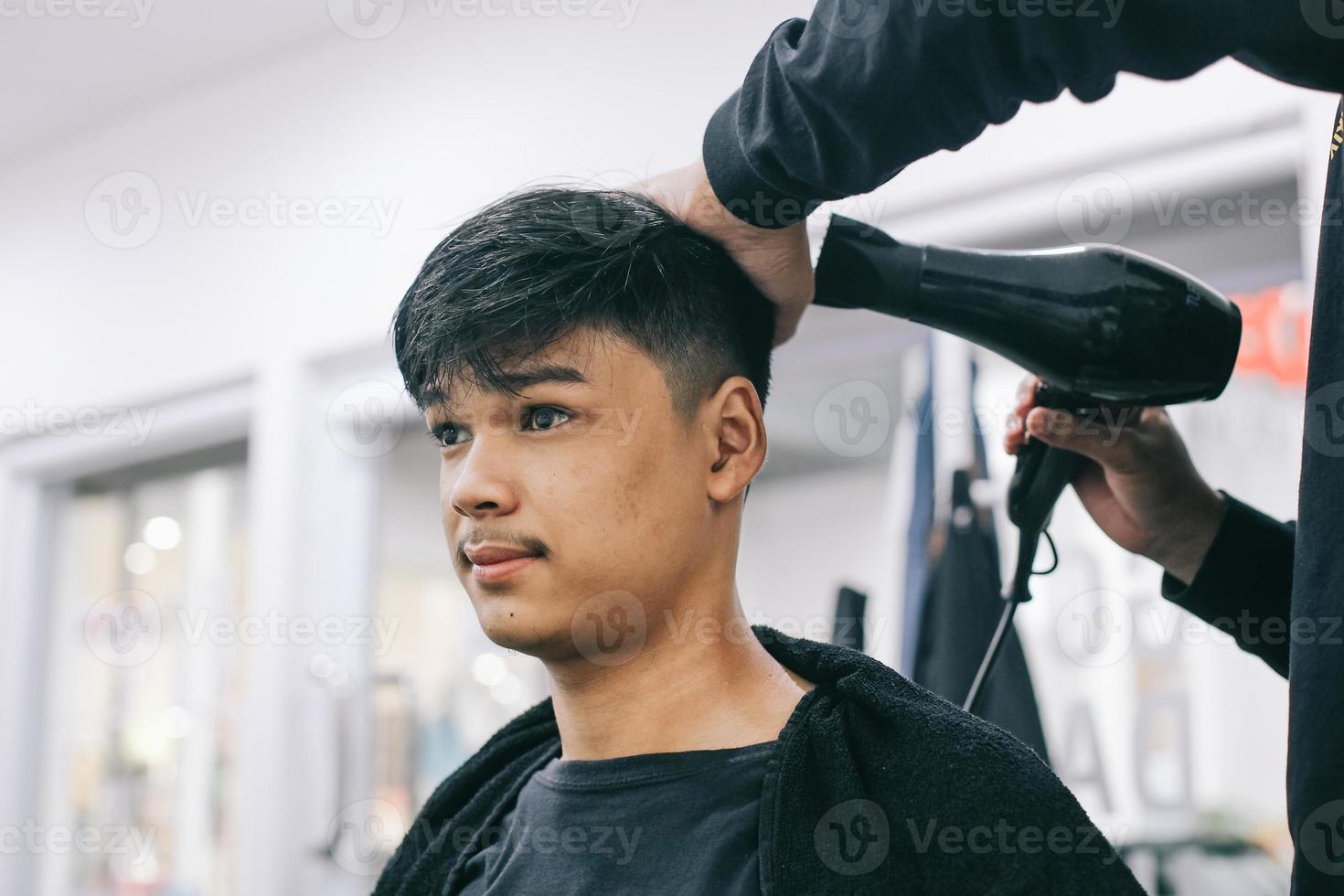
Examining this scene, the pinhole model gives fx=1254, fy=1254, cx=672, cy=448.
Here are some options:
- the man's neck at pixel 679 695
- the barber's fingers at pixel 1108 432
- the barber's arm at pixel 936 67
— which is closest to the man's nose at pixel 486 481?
the man's neck at pixel 679 695

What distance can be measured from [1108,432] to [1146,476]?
2.0 inches

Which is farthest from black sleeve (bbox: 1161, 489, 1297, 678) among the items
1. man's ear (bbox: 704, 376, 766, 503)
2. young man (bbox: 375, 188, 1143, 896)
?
man's ear (bbox: 704, 376, 766, 503)

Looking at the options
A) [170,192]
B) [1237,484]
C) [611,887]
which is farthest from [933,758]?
[170,192]

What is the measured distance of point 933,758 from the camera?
81 cm

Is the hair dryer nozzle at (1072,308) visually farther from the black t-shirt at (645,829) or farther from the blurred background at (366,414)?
the blurred background at (366,414)

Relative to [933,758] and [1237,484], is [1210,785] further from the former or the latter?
[933,758]

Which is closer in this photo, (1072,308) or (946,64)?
(946,64)

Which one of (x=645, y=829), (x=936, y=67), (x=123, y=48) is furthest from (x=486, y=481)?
(x=123, y=48)

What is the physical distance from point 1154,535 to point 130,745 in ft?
9.16

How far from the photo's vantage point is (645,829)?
902 millimetres

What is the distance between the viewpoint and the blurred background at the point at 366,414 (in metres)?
1.76

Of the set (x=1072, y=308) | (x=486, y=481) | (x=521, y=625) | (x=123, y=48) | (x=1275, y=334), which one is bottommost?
(x=521, y=625)

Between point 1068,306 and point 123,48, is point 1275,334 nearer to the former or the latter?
point 1068,306

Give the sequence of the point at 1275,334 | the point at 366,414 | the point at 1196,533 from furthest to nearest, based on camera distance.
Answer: the point at 366,414 < the point at 1275,334 < the point at 1196,533
